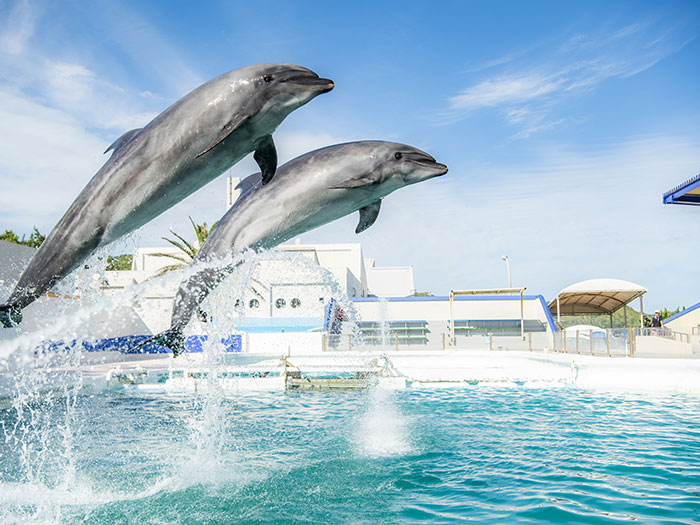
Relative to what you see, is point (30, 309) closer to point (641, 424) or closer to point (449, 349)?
point (449, 349)

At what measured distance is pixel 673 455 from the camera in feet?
21.6

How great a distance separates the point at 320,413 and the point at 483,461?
393 cm

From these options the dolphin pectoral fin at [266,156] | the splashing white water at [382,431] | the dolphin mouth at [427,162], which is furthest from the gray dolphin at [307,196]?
the splashing white water at [382,431]

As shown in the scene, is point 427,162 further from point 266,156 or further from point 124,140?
point 124,140

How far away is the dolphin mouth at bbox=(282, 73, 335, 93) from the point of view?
396 centimetres

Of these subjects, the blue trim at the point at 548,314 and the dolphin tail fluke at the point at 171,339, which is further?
the blue trim at the point at 548,314

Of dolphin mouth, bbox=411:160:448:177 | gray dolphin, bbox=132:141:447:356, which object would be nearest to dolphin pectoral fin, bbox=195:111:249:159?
gray dolphin, bbox=132:141:447:356

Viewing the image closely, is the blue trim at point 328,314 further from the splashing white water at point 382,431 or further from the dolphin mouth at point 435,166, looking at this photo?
the dolphin mouth at point 435,166

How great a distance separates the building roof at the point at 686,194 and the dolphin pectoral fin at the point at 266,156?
16.8 metres

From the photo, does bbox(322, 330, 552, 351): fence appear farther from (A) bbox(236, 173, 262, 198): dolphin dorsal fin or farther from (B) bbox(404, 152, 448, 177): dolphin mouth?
(B) bbox(404, 152, 448, 177): dolphin mouth

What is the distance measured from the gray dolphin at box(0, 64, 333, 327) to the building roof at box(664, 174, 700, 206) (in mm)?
17026

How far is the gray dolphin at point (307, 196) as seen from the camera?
4793 millimetres

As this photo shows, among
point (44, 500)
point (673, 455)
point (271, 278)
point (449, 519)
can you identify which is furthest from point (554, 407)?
point (271, 278)

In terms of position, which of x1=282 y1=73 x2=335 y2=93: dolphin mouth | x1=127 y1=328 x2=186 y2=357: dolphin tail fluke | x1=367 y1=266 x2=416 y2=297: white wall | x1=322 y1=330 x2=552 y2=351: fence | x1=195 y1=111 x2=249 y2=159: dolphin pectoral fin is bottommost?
x1=322 y1=330 x2=552 y2=351: fence
